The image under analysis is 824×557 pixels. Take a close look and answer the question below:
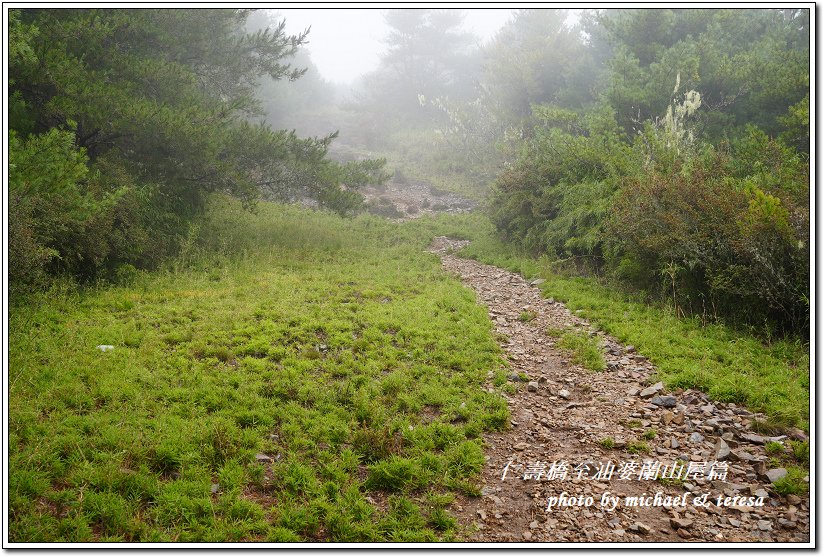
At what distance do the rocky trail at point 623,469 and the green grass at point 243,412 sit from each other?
41cm

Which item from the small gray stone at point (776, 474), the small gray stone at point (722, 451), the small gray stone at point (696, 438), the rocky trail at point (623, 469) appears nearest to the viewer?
the rocky trail at point (623, 469)

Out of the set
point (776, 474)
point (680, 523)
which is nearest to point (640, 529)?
point (680, 523)

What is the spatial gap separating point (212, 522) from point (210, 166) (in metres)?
11.7

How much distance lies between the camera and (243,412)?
5574 mm

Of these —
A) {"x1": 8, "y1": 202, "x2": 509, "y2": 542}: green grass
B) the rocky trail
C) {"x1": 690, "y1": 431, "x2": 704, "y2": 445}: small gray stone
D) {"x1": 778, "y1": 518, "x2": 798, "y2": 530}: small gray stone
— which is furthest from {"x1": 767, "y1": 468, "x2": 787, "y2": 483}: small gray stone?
{"x1": 8, "y1": 202, "x2": 509, "y2": 542}: green grass

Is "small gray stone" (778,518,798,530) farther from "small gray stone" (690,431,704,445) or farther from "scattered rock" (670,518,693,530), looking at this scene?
"small gray stone" (690,431,704,445)

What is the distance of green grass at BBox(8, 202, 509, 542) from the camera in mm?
4059

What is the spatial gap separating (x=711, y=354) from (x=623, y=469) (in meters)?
3.31

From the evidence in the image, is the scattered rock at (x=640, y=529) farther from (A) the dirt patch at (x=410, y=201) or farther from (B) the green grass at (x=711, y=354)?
(A) the dirt patch at (x=410, y=201)

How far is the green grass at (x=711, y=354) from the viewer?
18.5ft

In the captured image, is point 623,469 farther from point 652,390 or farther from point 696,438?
point 652,390

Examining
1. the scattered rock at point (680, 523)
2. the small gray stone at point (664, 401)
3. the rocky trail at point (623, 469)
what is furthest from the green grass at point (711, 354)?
the scattered rock at point (680, 523)

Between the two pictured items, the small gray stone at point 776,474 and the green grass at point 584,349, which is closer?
the small gray stone at point 776,474

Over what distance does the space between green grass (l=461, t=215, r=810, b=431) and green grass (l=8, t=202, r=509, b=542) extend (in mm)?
2300
